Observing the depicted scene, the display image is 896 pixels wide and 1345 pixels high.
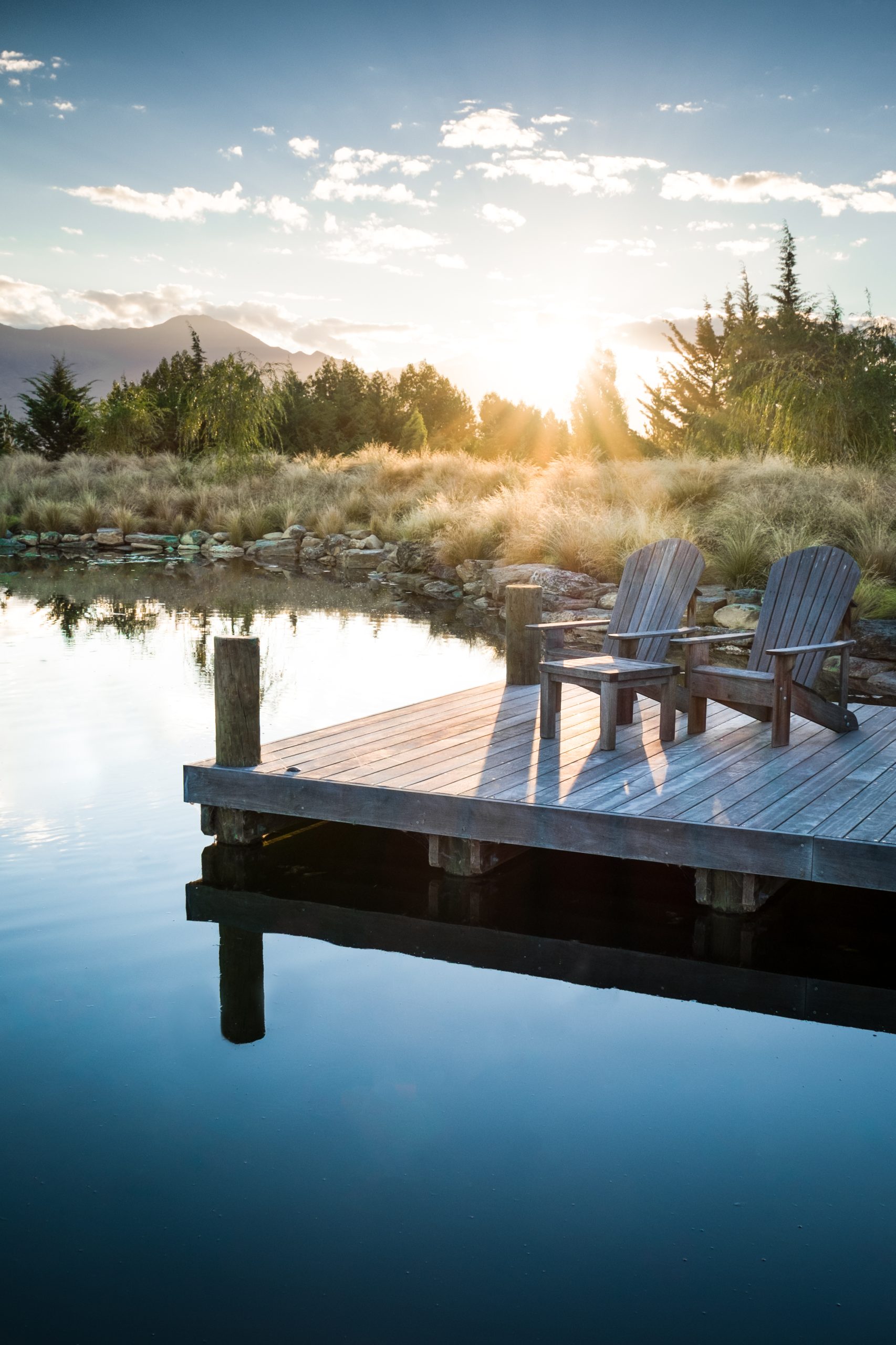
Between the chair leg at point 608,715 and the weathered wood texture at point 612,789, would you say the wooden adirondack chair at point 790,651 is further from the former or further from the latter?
the chair leg at point 608,715

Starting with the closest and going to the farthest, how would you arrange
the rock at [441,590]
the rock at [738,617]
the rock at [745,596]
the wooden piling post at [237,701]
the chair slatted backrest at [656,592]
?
the wooden piling post at [237,701] → the chair slatted backrest at [656,592] → the rock at [738,617] → the rock at [745,596] → the rock at [441,590]

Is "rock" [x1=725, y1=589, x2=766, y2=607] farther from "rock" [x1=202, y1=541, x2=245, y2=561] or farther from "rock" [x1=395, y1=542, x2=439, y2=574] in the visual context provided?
"rock" [x1=202, y1=541, x2=245, y2=561]

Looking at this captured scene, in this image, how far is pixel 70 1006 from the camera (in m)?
3.03

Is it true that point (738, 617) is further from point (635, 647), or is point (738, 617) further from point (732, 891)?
point (732, 891)

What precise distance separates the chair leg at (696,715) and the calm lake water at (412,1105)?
76 cm

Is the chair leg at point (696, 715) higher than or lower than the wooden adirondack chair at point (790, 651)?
lower

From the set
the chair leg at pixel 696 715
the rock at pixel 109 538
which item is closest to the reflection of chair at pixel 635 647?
the chair leg at pixel 696 715

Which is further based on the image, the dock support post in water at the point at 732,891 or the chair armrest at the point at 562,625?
the chair armrest at the point at 562,625

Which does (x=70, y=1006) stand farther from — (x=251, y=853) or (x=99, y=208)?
A: (x=99, y=208)

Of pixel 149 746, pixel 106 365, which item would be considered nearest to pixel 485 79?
pixel 149 746

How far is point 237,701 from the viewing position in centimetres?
397

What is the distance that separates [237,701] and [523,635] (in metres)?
2.20

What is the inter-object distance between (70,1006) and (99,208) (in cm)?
2046

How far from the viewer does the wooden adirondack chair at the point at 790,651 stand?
14.0ft
